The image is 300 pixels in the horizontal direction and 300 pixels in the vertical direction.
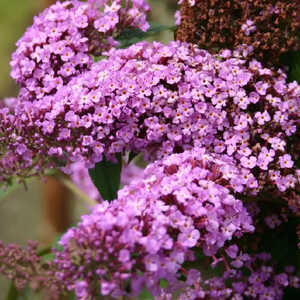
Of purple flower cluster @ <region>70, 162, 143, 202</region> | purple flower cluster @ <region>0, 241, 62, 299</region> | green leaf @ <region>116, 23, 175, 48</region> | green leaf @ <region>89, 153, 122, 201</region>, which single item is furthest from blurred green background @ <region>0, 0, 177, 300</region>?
purple flower cluster @ <region>0, 241, 62, 299</region>

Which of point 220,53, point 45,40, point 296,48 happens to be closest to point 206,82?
point 220,53

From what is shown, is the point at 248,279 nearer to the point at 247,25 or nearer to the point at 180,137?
the point at 180,137

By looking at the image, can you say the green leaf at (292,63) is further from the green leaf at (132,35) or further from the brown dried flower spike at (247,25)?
the green leaf at (132,35)

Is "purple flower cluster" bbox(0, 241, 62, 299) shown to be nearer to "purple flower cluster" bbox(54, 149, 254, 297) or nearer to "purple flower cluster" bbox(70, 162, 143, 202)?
"purple flower cluster" bbox(54, 149, 254, 297)

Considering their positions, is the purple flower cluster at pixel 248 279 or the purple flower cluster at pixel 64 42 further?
the purple flower cluster at pixel 64 42

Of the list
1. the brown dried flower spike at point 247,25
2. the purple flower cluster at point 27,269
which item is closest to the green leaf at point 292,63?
the brown dried flower spike at point 247,25

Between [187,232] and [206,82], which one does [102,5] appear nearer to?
[206,82]
